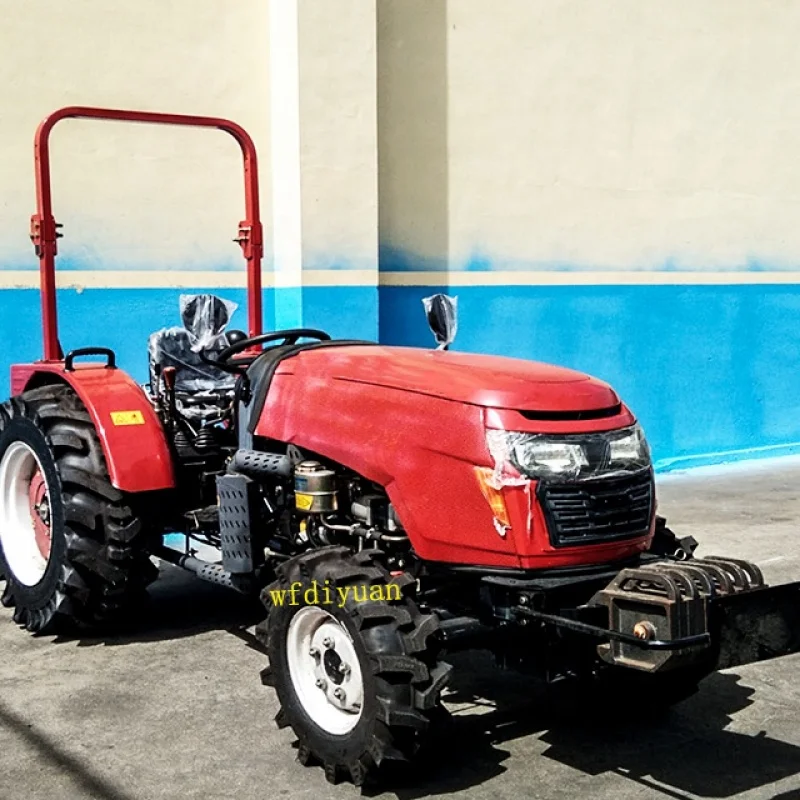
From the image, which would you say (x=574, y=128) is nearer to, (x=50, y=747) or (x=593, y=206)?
(x=593, y=206)

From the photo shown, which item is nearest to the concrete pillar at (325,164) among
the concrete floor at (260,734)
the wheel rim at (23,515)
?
the wheel rim at (23,515)

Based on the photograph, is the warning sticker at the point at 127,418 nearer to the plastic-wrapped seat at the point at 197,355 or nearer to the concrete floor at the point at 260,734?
the plastic-wrapped seat at the point at 197,355

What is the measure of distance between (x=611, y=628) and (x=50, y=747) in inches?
81.3

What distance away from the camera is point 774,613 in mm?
3531

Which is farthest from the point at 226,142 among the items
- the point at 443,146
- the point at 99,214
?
the point at 443,146

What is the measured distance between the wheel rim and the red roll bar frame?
545 mm

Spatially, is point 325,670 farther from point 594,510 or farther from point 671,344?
point 671,344

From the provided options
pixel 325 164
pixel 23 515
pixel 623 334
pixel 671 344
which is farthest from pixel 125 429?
pixel 671 344

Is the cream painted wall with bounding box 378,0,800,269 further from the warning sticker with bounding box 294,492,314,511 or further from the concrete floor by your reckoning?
the warning sticker with bounding box 294,492,314,511

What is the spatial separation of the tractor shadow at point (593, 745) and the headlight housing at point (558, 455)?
0.92 meters

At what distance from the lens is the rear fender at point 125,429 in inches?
197

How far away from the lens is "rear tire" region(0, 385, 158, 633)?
5055 millimetres

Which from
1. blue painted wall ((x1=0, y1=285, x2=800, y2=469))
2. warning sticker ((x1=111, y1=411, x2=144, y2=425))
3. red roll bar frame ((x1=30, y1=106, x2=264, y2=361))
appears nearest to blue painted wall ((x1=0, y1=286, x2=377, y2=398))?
blue painted wall ((x1=0, y1=285, x2=800, y2=469))

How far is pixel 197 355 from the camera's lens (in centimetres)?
598
